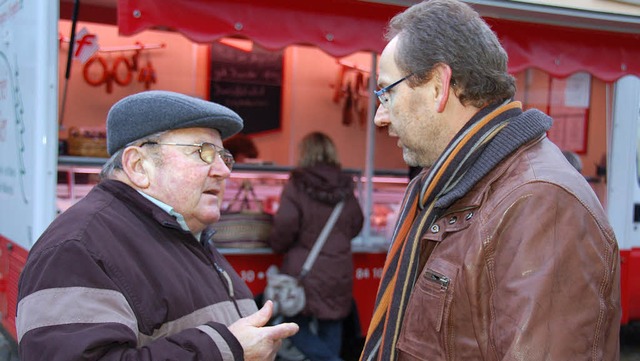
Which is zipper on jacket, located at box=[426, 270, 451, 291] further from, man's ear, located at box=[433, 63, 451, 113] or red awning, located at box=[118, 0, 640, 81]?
red awning, located at box=[118, 0, 640, 81]

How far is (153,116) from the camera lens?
6.31 ft

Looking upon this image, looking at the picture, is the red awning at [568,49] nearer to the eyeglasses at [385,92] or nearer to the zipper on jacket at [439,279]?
the eyeglasses at [385,92]

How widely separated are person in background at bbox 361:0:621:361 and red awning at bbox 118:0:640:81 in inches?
83.4

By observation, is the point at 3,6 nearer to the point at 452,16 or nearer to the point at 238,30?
the point at 238,30

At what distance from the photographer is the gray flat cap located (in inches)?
75.8

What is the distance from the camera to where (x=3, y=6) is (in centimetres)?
434

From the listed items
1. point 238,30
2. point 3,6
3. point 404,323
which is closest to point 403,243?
point 404,323

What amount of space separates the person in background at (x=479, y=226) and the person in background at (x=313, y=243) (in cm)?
274

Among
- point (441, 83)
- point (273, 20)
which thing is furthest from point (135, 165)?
point (273, 20)

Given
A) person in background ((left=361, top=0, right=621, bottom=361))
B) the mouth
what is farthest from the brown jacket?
person in background ((left=361, top=0, right=621, bottom=361))

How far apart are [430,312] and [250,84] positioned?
6.80m

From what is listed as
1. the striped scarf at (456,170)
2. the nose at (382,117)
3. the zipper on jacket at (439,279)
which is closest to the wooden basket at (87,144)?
the nose at (382,117)

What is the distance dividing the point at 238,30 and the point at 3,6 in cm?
185

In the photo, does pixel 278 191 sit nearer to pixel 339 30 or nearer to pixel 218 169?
pixel 339 30
